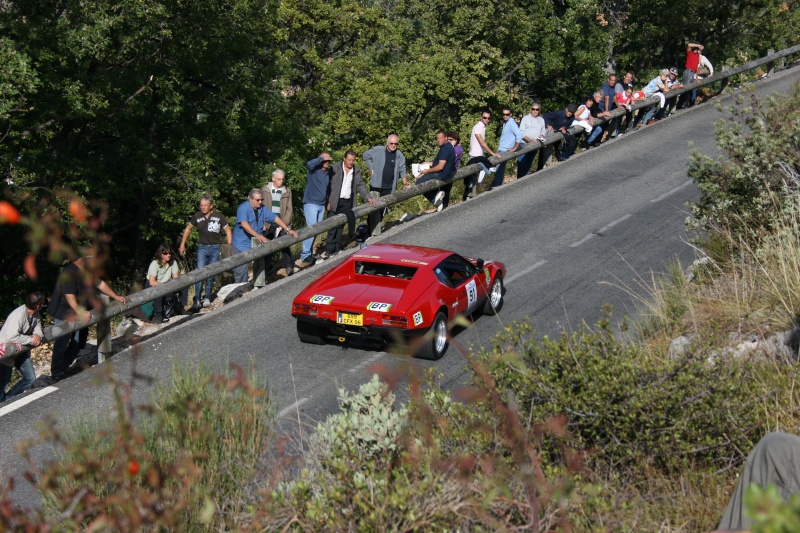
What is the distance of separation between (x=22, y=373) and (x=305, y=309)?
3.65 metres

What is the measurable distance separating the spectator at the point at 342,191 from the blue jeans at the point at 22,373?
6.00m

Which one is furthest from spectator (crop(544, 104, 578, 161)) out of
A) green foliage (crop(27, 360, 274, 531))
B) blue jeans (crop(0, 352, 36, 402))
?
green foliage (crop(27, 360, 274, 531))

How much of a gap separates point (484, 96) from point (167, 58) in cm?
1419

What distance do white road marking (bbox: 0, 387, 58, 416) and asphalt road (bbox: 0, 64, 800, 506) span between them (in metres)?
0.08

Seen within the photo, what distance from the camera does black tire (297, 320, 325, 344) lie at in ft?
38.2

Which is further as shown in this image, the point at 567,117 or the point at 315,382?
the point at 567,117

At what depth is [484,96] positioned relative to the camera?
33.6 metres

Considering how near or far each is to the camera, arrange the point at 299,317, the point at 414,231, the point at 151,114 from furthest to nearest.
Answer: the point at 151,114, the point at 414,231, the point at 299,317

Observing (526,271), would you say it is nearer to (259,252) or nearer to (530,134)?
(259,252)

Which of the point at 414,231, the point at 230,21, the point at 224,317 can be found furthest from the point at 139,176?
the point at 224,317

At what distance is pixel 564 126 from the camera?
2258 centimetres

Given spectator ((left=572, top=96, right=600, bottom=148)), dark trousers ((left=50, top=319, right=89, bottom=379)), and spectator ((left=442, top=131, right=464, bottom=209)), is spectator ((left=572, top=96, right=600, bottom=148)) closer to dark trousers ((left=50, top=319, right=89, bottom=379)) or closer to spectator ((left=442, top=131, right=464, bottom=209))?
spectator ((left=442, top=131, right=464, bottom=209))

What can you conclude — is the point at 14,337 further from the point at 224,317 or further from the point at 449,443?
the point at 449,443

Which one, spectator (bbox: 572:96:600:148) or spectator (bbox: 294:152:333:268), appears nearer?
spectator (bbox: 294:152:333:268)
